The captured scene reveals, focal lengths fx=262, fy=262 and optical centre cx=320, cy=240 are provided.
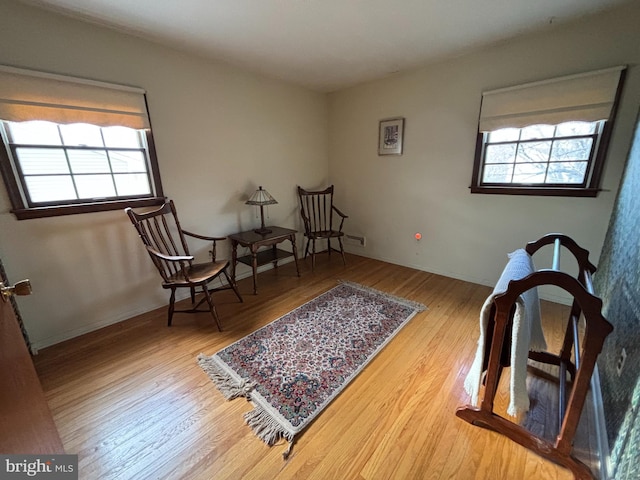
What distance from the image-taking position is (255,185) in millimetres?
3076

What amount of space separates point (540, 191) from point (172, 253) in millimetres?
3389

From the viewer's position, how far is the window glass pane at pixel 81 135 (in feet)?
6.20

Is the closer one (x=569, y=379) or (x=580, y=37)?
(x=569, y=379)

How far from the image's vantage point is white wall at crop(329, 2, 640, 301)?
199cm

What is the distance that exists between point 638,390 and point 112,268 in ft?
10.3

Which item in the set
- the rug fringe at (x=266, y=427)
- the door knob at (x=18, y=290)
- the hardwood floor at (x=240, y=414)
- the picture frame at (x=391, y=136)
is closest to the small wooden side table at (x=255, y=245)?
the hardwood floor at (x=240, y=414)

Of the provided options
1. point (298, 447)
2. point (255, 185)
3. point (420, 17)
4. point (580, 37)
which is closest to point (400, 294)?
point (298, 447)

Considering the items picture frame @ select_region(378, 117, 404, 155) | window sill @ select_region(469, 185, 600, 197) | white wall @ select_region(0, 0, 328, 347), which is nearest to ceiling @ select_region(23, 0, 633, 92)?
white wall @ select_region(0, 0, 328, 347)

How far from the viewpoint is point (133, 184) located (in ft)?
7.39

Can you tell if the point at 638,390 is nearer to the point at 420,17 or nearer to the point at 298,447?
the point at 298,447

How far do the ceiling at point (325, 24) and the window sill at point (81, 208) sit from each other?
1268 millimetres

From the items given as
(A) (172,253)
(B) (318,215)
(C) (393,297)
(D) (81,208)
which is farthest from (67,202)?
(C) (393,297)

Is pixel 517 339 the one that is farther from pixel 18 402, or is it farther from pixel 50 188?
pixel 50 188

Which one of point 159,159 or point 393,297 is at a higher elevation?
point 159,159
